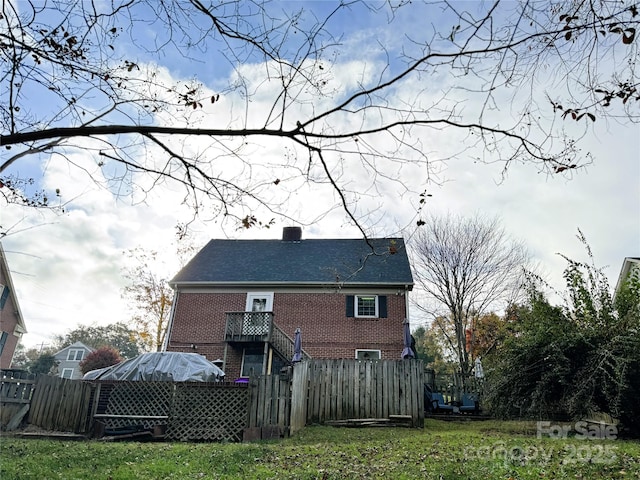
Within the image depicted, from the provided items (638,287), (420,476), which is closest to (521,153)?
(420,476)

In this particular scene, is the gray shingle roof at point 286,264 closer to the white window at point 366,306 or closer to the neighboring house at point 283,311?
the neighboring house at point 283,311

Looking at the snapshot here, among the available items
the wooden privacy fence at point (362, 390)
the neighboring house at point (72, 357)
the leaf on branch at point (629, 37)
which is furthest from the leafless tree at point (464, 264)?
the neighboring house at point (72, 357)

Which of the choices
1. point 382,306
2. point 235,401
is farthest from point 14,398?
point 382,306

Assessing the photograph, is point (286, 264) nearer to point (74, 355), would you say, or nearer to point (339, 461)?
point (339, 461)

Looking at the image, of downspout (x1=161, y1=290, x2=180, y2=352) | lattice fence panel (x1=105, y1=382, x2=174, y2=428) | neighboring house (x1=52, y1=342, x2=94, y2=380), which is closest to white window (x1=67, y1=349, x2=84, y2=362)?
neighboring house (x1=52, y1=342, x2=94, y2=380)

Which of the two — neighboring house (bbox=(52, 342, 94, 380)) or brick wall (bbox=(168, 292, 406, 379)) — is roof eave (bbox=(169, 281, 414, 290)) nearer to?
Result: brick wall (bbox=(168, 292, 406, 379))

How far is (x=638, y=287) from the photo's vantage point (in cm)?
776

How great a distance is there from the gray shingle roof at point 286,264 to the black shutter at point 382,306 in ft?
2.46

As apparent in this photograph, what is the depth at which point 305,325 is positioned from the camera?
18.3m

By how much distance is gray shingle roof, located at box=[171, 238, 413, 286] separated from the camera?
18.6m

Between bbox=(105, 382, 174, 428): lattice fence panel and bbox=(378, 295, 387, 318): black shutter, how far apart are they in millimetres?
10235

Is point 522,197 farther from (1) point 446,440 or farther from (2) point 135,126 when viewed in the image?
(2) point 135,126

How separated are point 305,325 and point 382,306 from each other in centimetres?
355

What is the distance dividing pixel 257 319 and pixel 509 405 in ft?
37.0
